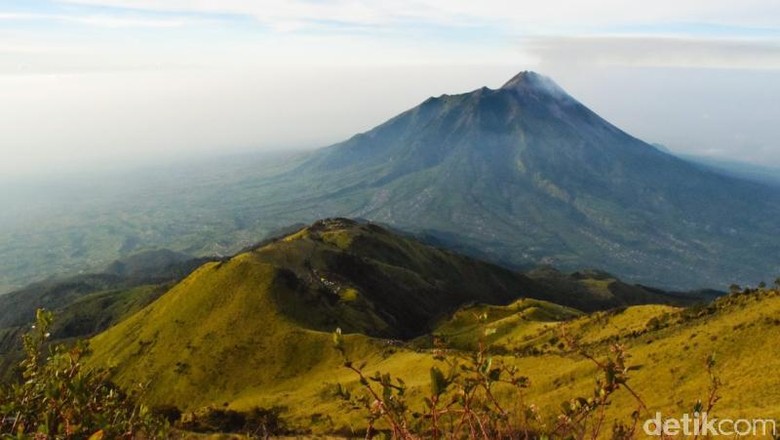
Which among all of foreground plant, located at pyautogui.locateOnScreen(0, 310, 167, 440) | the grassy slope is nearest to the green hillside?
the grassy slope

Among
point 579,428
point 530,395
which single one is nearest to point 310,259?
point 530,395

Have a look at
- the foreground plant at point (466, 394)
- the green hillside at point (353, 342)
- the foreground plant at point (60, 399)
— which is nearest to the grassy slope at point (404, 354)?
the green hillside at point (353, 342)

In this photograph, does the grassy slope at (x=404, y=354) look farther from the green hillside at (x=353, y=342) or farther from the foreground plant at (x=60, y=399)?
the foreground plant at (x=60, y=399)

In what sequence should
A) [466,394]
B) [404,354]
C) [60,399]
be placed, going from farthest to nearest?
[404,354] → [60,399] → [466,394]

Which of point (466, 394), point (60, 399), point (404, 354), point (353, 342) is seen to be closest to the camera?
point (466, 394)

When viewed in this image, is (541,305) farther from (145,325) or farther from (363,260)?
(145,325)

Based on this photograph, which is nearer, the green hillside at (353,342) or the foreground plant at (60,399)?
the foreground plant at (60,399)

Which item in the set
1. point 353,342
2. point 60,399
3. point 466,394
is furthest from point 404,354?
point 466,394

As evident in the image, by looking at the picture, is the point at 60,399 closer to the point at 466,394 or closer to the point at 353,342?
the point at 466,394
